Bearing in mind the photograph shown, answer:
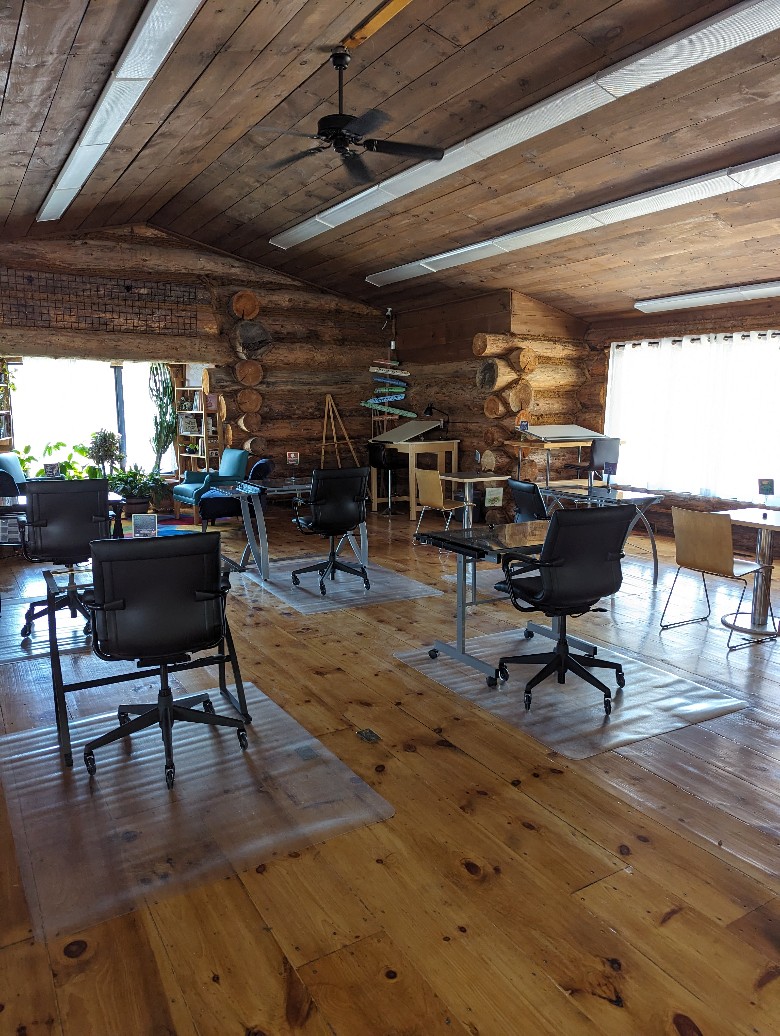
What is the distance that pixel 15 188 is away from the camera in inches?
232

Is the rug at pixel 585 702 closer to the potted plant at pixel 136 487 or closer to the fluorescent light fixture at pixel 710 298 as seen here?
the fluorescent light fixture at pixel 710 298

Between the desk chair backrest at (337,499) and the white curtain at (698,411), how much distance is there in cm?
339

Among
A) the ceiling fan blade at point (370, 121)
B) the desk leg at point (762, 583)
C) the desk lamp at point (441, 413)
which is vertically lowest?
the desk leg at point (762, 583)

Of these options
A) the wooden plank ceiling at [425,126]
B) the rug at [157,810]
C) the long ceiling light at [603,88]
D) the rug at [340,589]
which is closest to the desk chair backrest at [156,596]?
the rug at [157,810]

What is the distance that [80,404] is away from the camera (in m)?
10.5

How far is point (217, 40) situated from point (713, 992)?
4833 mm

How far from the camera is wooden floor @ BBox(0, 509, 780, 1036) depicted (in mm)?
1789

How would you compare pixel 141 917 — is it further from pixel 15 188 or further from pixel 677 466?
pixel 677 466

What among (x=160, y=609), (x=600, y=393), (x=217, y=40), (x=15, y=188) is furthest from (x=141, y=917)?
(x=600, y=393)

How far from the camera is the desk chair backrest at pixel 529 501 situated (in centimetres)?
544

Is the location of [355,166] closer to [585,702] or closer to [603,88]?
[603,88]

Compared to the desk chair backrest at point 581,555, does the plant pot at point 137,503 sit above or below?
below

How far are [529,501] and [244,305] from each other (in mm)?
5215

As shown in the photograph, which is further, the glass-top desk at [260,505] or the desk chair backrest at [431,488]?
the desk chair backrest at [431,488]
